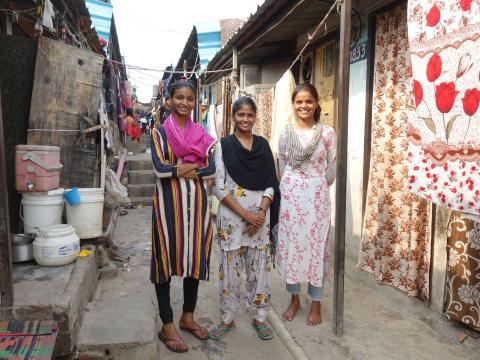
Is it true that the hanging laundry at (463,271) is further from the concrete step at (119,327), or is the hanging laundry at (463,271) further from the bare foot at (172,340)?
the concrete step at (119,327)

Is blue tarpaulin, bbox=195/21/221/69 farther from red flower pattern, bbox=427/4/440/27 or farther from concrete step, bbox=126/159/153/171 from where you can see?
red flower pattern, bbox=427/4/440/27

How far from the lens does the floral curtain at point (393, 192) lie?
3.49 metres

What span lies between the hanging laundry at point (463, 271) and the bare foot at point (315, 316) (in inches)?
40.3

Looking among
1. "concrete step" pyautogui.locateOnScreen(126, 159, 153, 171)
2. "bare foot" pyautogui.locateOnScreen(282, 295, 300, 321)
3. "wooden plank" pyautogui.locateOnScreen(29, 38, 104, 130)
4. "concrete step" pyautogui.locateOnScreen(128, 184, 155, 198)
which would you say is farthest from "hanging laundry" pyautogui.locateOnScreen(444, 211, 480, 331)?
"concrete step" pyautogui.locateOnScreen(126, 159, 153, 171)

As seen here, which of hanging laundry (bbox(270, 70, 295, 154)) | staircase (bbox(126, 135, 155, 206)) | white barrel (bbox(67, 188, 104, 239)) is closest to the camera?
white barrel (bbox(67, 188, 104, 239))

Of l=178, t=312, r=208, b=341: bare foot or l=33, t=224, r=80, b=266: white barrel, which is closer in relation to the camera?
l=178, t=312, r=208, b=341: bare foot

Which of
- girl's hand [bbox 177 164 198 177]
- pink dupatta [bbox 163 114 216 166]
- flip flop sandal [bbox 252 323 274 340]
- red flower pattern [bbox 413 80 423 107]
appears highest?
red flower pattern [bbox 413 80 423 107]

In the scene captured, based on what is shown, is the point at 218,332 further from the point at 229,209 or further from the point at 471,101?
the point at 471,101

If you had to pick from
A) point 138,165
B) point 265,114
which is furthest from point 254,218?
point 138,165

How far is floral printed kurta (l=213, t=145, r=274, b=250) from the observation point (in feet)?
9.68

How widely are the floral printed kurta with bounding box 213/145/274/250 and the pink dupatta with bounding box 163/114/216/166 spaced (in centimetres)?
16

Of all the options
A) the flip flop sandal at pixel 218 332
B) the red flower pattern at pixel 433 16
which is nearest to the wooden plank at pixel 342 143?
the red flower pattern at pixel 433 16

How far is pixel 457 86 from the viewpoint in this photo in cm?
194

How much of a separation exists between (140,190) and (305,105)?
697 centimetres
